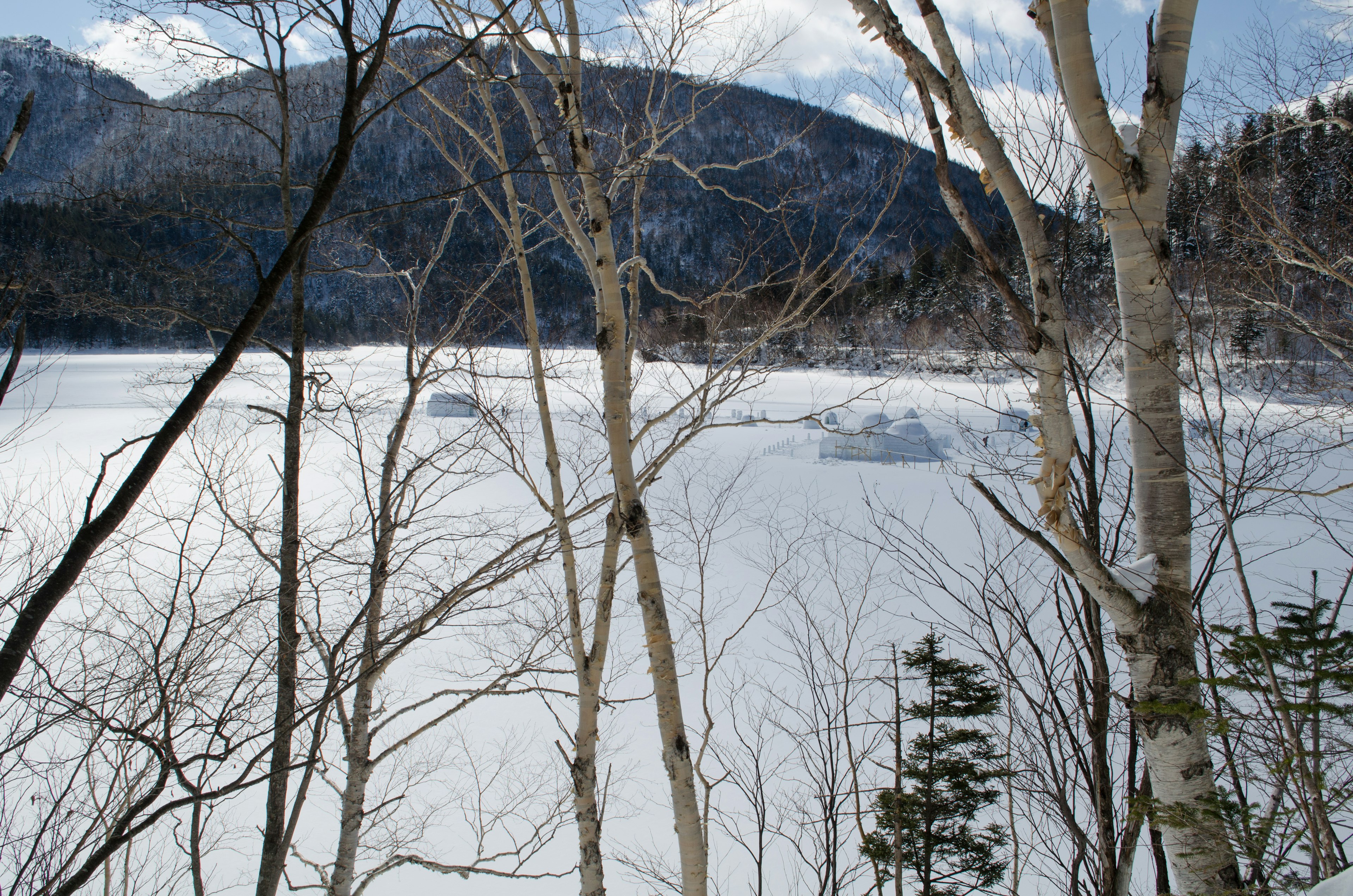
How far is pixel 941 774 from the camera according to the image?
6020 millimetres

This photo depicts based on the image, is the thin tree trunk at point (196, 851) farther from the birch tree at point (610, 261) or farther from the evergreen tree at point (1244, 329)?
the evergreen tree at point (1244, 329)

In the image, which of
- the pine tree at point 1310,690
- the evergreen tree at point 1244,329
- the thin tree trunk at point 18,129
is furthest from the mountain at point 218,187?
the evergreen tree at point 1244,329

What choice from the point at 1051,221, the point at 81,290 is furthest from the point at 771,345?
the point at 81,290

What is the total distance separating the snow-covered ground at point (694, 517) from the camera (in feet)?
18.6

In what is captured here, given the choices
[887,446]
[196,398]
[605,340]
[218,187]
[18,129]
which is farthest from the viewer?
[887,446]

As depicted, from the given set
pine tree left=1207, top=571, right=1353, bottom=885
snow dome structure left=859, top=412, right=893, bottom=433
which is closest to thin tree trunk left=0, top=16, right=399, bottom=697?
pine tree left=1207, top=571, right=1353, bottom=885

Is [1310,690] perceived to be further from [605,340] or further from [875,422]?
[875,422]

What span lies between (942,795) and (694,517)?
12.8ft

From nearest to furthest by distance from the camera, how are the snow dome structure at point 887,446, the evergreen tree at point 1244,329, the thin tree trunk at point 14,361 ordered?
the thin tree trunk at point 14,361 < the evergreen tree at point 1244,329 < the snow dome structure at point 887,446

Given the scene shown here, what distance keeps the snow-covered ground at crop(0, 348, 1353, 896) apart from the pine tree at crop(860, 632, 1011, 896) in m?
0.72

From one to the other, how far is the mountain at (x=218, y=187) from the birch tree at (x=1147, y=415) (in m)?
1.08

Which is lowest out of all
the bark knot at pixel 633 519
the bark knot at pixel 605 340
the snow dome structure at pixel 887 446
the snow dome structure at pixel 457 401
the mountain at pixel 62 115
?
the snow dome structure at pixel 887 446

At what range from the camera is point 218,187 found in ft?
13.4

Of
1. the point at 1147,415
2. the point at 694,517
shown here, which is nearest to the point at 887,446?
the point at 694,517
